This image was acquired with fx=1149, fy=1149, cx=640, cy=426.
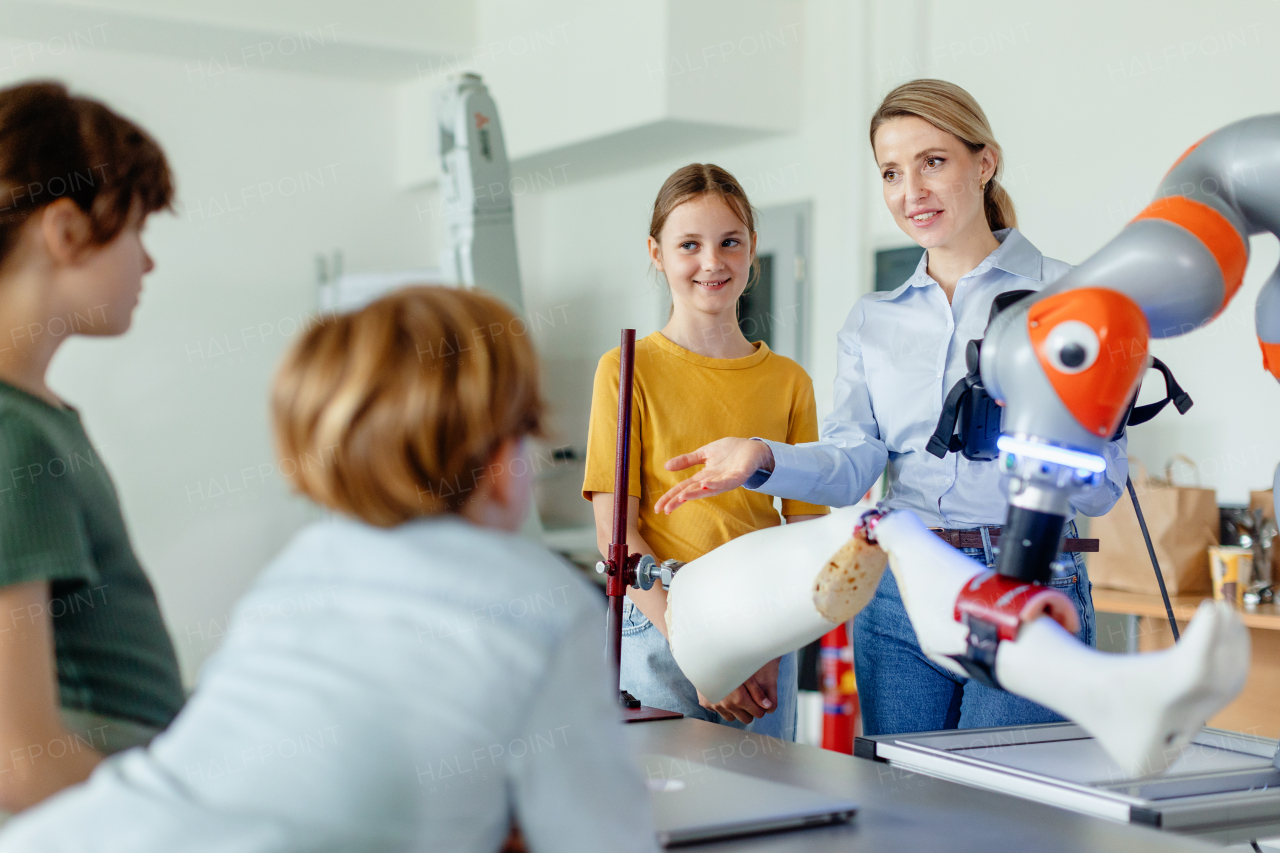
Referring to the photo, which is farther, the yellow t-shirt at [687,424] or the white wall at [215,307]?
the white wall at [215,307]

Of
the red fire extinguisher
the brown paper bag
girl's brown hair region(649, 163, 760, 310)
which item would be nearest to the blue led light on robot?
girl's brown hair region(649, 163, 760, 310)

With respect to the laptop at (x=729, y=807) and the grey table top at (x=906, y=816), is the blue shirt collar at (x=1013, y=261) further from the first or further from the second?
the laptop at (x=729, y=807)

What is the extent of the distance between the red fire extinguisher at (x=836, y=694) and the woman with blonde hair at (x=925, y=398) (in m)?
2.11

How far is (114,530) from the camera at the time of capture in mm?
935

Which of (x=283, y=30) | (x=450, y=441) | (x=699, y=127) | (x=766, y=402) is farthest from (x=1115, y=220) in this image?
(x=283, y=30)

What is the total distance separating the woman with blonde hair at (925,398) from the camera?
137 centimetres

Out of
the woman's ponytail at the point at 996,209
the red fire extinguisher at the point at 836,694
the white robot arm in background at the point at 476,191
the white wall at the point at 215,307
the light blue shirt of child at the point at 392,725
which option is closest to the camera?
the light blue shirt of child at the point at 392,725

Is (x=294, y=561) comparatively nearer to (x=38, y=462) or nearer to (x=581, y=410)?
(x=38, y=462)

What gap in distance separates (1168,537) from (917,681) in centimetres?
155

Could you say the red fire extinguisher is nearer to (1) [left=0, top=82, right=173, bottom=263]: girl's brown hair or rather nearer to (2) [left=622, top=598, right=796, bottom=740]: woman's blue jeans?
(2) [left=622, top=598, right=796, bottom=740]: woman's blue jeans

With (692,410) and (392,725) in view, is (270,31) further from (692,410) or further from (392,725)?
(392,725)

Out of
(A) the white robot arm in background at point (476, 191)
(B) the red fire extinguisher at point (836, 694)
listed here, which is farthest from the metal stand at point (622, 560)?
(A) the white robot arm in background at point (476, 191)

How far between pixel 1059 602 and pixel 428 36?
4.56 m

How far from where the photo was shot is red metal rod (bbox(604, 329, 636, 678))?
1.25 metres
